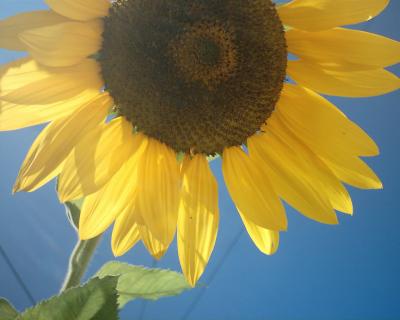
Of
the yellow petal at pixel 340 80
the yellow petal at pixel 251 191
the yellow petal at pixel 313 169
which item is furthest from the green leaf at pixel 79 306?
the yellow petal at pixel 340 80

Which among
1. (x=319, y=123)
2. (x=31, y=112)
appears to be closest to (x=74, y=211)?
(x=31, y=112)

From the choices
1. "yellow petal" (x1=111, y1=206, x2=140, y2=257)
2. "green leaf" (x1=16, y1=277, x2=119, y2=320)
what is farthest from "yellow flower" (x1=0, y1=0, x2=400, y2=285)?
"green leaf" (x1=16, y1=277, x2=119, y2=320)

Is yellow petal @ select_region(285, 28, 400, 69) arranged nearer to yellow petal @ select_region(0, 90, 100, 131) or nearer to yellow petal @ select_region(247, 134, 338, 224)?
yellow petal @ select_region(247, 134, 338, 224)

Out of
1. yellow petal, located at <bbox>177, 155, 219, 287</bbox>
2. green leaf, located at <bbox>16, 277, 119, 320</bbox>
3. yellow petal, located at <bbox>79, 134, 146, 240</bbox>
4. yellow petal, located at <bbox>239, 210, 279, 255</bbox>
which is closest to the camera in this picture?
green leaf, located at <bbox>16, 277, 119, 320</bbox>

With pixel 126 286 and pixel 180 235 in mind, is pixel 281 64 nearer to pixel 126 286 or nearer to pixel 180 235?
A: pixel 180 235

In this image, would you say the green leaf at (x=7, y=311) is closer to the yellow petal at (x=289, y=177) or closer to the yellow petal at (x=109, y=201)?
the yellow petal at (x=109, y=201)

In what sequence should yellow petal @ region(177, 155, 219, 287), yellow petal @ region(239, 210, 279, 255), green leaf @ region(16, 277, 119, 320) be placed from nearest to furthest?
A: green leaf @ region(16, 277, 119, 320)
yellow petal @ region(177, 155, 219, 287)
yellow petal @ region(239, 210, 279, 255)

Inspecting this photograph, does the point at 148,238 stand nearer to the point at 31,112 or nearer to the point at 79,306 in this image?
the point at 79,306
